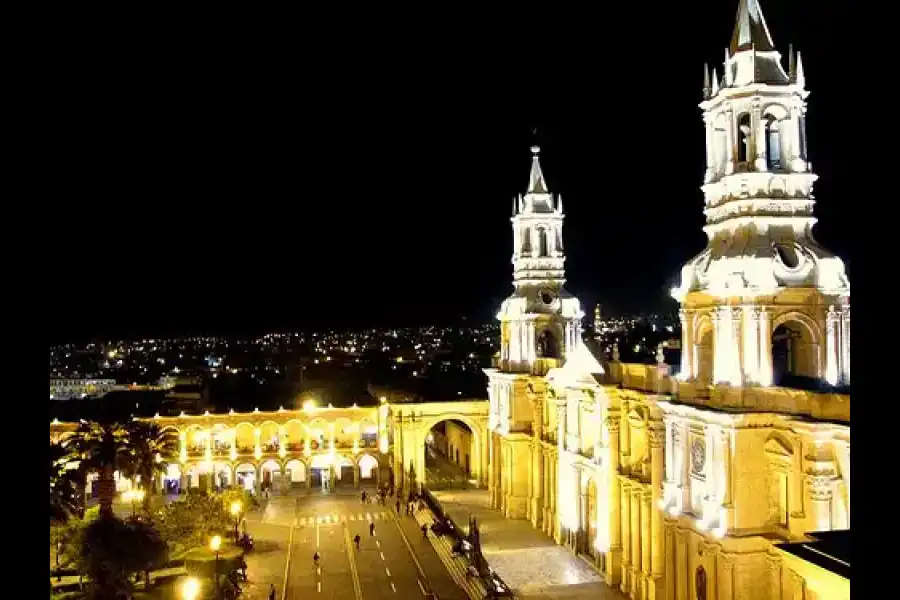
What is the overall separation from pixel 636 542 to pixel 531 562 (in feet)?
25.7

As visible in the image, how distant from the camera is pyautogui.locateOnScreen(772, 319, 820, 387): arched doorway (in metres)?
27.0

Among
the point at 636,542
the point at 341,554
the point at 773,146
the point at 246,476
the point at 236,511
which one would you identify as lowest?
the point at 341,554

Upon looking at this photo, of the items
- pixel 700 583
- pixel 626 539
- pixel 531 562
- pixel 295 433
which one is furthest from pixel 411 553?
pixel 295 433

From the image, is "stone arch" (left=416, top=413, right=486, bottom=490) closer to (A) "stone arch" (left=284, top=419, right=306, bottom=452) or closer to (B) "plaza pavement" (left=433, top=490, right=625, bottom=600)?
(B) "plaza pavement" (left=433, top=490, right=625, bottom=600)

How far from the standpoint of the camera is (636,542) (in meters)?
35.6

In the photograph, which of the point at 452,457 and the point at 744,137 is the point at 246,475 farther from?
the point at 744,137

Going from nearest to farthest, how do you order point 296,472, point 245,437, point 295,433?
1. point 245,437
2. point 295,433
3. point 296,472

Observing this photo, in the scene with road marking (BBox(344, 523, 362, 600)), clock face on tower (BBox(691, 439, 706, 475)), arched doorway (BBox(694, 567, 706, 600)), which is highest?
clock face on tower (BBox(691, 439, 706, 475))

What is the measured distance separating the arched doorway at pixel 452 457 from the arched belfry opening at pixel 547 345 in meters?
12.8

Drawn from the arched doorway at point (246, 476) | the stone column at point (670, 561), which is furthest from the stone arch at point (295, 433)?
the stone column at point (670, 561)

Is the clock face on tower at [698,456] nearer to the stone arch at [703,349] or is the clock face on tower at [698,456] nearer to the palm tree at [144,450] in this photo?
the stone arch at [703,349]

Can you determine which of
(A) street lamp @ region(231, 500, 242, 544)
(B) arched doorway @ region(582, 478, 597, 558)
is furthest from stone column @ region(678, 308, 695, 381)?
(A) street lamp @ region(231, 500, 242, 544)

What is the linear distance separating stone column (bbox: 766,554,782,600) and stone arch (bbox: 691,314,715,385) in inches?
226

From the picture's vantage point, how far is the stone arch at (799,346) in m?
26.9
